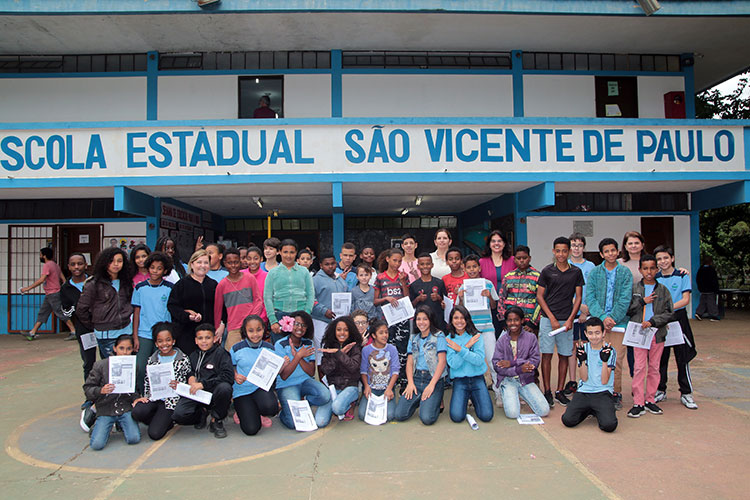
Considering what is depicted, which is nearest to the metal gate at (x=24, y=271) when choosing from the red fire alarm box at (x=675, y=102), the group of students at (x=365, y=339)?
the group of students at (x=365, y=339)

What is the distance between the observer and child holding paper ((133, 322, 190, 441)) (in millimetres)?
4602

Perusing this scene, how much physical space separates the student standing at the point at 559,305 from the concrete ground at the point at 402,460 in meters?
0.58

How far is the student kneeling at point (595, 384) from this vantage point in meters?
4.65

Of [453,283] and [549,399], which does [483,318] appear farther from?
[549,399]

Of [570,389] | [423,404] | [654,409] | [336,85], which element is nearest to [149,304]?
[423,404]

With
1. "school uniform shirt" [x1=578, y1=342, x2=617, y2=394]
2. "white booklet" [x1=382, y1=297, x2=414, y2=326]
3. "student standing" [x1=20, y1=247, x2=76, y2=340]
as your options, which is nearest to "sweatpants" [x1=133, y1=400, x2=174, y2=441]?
"white booklet" [x1=382, y1=297, x2=414, y2=326]

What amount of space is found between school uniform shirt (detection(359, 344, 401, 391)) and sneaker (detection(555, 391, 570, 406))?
5.76ft

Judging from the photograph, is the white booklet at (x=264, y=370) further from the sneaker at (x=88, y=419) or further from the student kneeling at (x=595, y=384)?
the student kneeling at (x=595, y=384)

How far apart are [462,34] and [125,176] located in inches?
271

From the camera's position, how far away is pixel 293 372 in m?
5.10

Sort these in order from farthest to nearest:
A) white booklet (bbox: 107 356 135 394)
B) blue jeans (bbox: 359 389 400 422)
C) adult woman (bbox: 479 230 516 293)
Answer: adult woman (bbox: 479 230 516 293) < blue jeans (bbox: 359 389 400 422) < white booklet (bbox: 107 356 135 394)

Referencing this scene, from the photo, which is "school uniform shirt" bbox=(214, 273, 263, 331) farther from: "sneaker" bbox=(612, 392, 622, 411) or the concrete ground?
"sneaker" bbox=(612, 392, 622, 411)

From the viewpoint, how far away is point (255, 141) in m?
8.92

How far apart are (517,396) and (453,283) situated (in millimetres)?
1479
